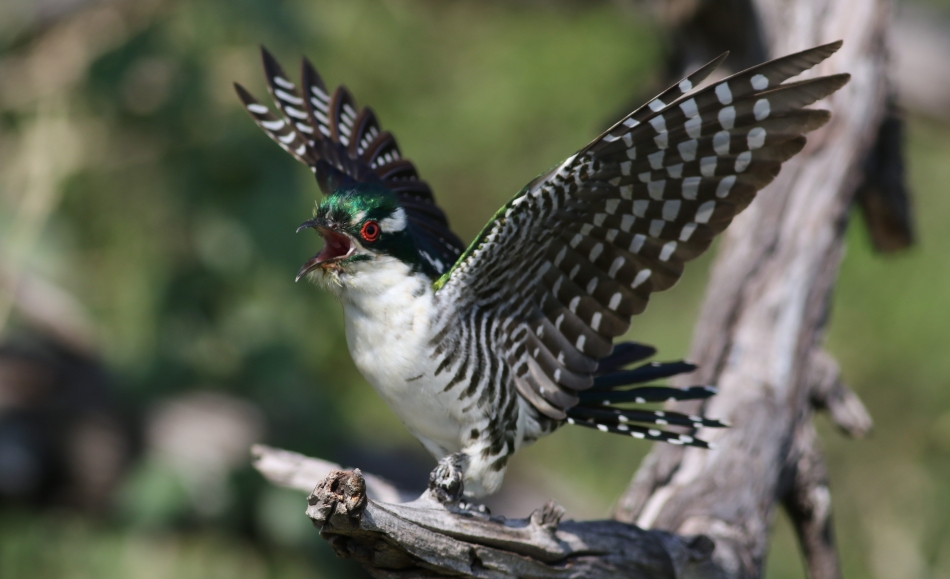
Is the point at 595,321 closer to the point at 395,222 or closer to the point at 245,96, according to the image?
the point at 395,222

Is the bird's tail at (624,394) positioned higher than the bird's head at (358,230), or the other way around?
the bird's tail at (624,394)

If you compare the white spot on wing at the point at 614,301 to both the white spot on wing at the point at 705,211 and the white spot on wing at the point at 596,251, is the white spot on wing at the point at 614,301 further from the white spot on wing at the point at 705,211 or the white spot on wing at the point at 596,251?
the white spot on wing at the point at 705,211

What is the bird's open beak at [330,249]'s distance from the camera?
8.39 ft

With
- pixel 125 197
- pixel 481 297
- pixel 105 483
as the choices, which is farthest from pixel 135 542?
pixel 481 297

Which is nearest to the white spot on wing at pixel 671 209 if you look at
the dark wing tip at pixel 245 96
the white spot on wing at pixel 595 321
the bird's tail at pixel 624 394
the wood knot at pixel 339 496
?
the white spot on wing at pixel 595 321

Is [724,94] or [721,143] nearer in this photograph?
[724,94]

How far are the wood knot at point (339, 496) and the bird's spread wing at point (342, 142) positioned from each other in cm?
115

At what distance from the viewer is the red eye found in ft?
8.43

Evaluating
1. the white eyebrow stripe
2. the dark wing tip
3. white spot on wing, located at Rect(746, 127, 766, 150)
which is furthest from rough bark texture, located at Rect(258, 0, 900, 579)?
the dark wing tip

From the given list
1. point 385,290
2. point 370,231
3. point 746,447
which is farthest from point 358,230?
→ point 746,447

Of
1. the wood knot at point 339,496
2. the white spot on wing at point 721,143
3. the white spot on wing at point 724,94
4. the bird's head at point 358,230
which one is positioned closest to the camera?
the wood knot at point 339,496

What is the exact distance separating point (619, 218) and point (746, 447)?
0.97 metres

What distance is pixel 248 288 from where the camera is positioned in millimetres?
4465

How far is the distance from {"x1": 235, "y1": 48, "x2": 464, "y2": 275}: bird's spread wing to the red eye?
46cm
